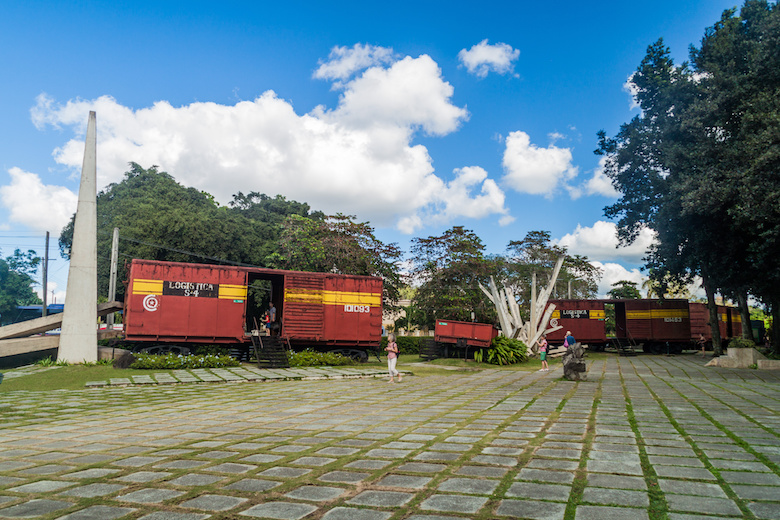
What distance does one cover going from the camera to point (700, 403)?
8617 mm

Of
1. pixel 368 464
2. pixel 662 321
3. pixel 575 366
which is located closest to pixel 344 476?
→ pixel 368 464

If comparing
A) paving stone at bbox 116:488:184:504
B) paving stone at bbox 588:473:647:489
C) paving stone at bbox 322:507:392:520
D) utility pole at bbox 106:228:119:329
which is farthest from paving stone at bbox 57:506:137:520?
utility pole at bbox 106:228:119:329

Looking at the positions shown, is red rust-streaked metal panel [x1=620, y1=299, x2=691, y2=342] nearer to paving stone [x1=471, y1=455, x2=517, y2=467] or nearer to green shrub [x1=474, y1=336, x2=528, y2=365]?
green shrub [x1=474, y1=336, x2=528, y2=365]

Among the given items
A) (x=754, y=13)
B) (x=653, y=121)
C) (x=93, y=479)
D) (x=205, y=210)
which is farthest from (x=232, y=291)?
(x=205, y=210)

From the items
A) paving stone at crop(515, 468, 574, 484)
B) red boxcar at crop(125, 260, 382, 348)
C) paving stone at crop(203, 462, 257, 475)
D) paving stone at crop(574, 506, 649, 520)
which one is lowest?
paving stone at crop(203, 462, 257, 475)

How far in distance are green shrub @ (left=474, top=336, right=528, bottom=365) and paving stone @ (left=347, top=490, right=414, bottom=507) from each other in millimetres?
17773

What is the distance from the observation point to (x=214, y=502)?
3535 mm

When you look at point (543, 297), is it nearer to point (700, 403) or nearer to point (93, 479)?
point (700, 403)

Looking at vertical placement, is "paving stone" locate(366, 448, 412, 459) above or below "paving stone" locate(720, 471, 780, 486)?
below

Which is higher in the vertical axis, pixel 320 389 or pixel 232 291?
pixel 232 291

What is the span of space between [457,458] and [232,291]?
47.5 ft

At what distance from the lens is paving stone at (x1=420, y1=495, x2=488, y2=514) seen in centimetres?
341

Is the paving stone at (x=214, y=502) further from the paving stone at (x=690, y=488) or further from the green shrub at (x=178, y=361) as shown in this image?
the green shrub at (x=178, y=361)

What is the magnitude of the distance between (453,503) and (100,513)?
96.9 inches
